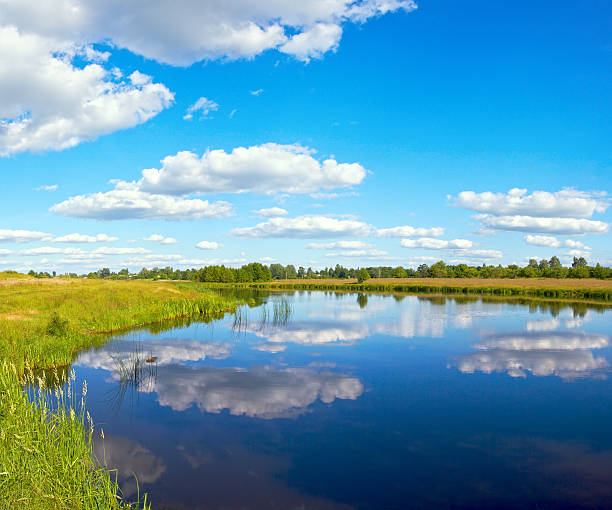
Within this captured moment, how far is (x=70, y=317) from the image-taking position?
2094cm

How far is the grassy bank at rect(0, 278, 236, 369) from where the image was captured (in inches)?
549

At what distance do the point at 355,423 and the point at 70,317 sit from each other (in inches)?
689

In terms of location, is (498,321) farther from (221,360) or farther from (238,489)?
(238,489)

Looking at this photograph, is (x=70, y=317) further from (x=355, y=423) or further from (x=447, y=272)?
(x=447, y=272)

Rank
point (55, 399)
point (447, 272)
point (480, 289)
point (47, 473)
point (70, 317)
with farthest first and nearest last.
A: point (447, 272) < point (480, 289) < point (70, 317) < point (55, 399) < point (47, 473)

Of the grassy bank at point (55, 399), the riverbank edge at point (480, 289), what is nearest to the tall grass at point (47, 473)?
the grassy bank at point (55, 399)

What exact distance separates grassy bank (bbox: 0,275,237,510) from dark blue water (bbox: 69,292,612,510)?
95 cm

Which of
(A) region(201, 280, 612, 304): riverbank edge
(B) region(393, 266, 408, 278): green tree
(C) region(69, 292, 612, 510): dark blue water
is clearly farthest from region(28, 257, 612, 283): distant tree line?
(C) region(69, 292, 612, 510): dark blue water

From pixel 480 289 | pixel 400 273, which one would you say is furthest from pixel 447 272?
pixel 480 289

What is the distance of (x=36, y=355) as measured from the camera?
13.4 metres

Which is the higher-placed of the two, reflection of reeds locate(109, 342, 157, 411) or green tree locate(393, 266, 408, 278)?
green tree locate(393, 266, 408, 278)

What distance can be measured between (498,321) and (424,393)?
773 inches

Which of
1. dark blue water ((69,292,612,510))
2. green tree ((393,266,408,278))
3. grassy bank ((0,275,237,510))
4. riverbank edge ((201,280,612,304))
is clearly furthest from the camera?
green tree ((393,266,408,278))

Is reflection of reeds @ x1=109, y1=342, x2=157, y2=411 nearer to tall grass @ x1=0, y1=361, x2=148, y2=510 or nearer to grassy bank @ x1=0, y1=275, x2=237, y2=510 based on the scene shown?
grassy bank @ x1=0, y1=275, x2=237, y2=510
